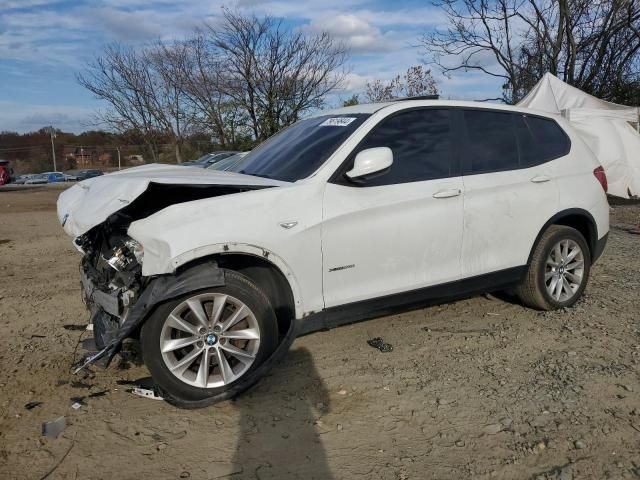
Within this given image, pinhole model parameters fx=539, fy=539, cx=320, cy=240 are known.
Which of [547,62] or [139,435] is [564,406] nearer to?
[139,435]

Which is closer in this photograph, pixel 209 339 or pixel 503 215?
pixel 209 339

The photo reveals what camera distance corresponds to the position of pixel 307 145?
4.16 meters

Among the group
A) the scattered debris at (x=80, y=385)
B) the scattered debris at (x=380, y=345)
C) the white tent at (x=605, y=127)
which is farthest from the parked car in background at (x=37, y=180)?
the scattered debris at (x=380, y=345)

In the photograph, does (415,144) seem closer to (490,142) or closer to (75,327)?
(490,142)

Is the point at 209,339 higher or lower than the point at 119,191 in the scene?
lower

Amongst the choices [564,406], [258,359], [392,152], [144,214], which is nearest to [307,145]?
[392,152]

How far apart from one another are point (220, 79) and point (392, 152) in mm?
19842

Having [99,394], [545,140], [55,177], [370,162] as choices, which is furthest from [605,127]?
[55,177]

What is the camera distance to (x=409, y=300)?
403 cm

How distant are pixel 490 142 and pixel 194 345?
9.45ft

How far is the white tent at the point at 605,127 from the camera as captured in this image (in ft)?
45.9

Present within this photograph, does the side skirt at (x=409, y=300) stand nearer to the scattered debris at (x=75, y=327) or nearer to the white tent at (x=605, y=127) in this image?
the scattered debris at (x=75, y=327)

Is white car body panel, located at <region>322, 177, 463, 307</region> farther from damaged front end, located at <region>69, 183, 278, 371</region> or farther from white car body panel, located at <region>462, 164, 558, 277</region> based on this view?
damaged front end, located at <region>69, 183, 278, 371</region>

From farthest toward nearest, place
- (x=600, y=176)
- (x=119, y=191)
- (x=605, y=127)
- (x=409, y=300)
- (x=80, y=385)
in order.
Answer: (x=605, y=127)
(x=600, y=176)
(x=409, y=300)
(x=80, y=385)
(x=119, y=191)
